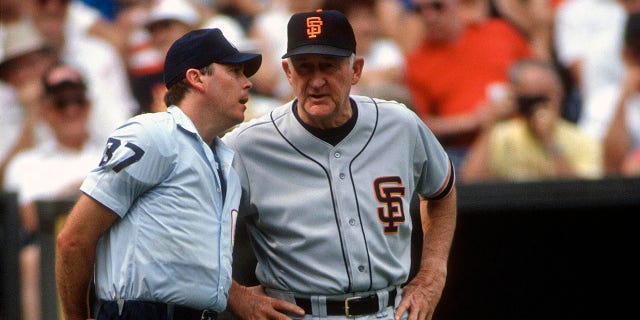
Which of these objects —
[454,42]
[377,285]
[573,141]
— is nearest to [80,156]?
[454,42]

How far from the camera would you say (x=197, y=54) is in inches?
137

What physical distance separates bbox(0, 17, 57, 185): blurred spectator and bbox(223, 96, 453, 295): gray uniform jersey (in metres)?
3.47

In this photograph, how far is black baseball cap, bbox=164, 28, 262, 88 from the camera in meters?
3.47

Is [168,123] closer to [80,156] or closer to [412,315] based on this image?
[412,315]

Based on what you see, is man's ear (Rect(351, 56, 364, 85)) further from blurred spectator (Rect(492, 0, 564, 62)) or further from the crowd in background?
blurred spectator (Rect(492, 0, 564, 62))

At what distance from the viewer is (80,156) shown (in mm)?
6863

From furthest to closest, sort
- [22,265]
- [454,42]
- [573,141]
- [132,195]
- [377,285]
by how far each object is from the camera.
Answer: [454,42] < [573,141] < [22,265] < [377,285] < [132,195]

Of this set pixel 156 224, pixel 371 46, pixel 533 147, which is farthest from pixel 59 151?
pixel 156 224

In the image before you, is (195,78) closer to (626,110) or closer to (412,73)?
(412,73)

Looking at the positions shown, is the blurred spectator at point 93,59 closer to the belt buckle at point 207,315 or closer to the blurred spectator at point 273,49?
the blurred spectator at point 273,49

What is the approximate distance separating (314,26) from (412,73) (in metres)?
3.60

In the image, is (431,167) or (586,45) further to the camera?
(586,45)

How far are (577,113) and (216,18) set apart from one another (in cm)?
246

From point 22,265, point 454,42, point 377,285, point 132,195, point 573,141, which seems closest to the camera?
point 132,195
